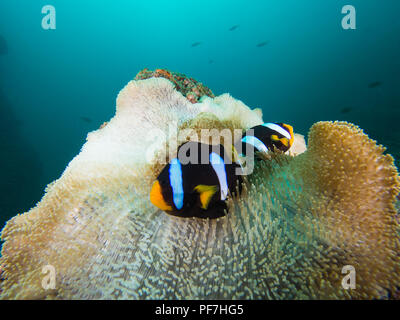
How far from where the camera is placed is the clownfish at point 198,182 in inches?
37.4

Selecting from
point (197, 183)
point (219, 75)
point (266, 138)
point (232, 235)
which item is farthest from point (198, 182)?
point (219, 75)

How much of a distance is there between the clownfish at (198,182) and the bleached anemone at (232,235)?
0.10 meters

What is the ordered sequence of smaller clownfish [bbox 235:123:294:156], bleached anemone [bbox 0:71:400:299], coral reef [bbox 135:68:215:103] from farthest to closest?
coral reef [bbox 135:68:215:103], smaller clownfish [bbox 235:123:294:156], bleached anemone [bbox 0:71:400:299]

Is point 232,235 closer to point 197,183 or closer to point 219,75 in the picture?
point 197,183

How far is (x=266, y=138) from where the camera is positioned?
62.9 inches

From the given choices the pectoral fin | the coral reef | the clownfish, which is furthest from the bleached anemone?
the coral reef

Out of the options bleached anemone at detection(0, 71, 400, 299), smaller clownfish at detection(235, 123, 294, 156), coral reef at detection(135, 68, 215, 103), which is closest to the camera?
bleached anemone at detection(0, 71, 400, 299)

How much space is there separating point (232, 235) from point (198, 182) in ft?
1.05

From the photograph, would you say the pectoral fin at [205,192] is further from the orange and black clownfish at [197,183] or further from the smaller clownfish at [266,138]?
the smaller clownfish at [266,138]

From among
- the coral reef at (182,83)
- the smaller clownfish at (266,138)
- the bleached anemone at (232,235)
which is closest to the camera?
the bleached anemone at (232,235)

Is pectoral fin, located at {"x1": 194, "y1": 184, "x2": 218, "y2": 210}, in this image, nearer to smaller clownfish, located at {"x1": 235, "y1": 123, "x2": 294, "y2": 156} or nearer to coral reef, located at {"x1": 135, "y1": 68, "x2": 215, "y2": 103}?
smaller clownfish, located at {"x1": 235, "y1": 123, "x2": 294, "y2": 156}

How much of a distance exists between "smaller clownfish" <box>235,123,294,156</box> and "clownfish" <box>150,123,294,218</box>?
1.23 feet

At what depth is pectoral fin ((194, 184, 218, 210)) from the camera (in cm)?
94

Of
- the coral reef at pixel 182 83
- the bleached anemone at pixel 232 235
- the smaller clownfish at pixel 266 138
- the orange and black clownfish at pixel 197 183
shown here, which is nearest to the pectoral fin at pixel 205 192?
the orange and black clownfish at pixel 197 183
